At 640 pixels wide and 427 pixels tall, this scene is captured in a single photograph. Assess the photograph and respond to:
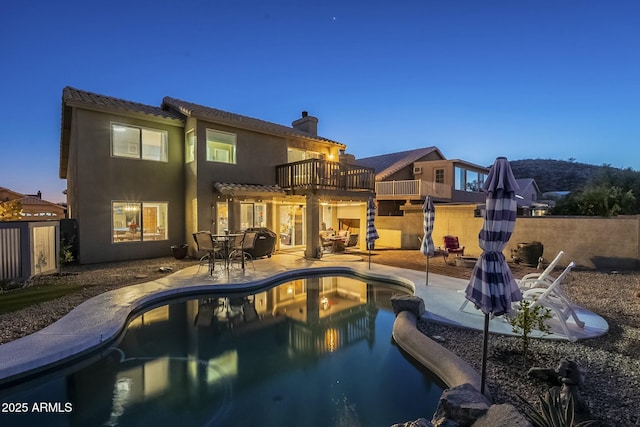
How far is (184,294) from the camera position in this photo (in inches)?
311

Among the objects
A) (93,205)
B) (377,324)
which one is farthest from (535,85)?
(93,205)

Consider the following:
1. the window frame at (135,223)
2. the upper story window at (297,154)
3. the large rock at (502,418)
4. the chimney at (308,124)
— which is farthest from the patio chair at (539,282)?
the chimney at (308,124)

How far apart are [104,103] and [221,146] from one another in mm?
4490

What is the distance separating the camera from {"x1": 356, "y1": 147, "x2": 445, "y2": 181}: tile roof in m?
22.2

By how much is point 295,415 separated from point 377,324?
3.30 meters

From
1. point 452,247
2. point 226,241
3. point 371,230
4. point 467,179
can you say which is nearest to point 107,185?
point 226,241

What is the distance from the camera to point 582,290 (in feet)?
26.2

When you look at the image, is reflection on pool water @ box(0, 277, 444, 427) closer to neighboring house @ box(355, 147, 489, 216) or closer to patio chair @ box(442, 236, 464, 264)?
patio chair @ box(442, 236, 464, 264)

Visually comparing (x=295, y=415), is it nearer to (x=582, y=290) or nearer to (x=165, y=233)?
(x=582, y=290)

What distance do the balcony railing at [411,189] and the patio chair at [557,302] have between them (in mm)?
14342

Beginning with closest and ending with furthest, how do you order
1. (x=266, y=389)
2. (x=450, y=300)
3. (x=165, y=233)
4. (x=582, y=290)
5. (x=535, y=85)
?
1. (x=266, y=389)
2. (x=450, y=300)
3. (x=582, y=290)
4. (x=165, y=233)
5. (x=535, y=85)

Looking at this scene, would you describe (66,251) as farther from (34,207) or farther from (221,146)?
(34,207)

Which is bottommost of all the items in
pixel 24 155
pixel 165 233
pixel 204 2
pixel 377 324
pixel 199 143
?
pixel 377 324

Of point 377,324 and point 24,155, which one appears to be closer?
point 377,324
